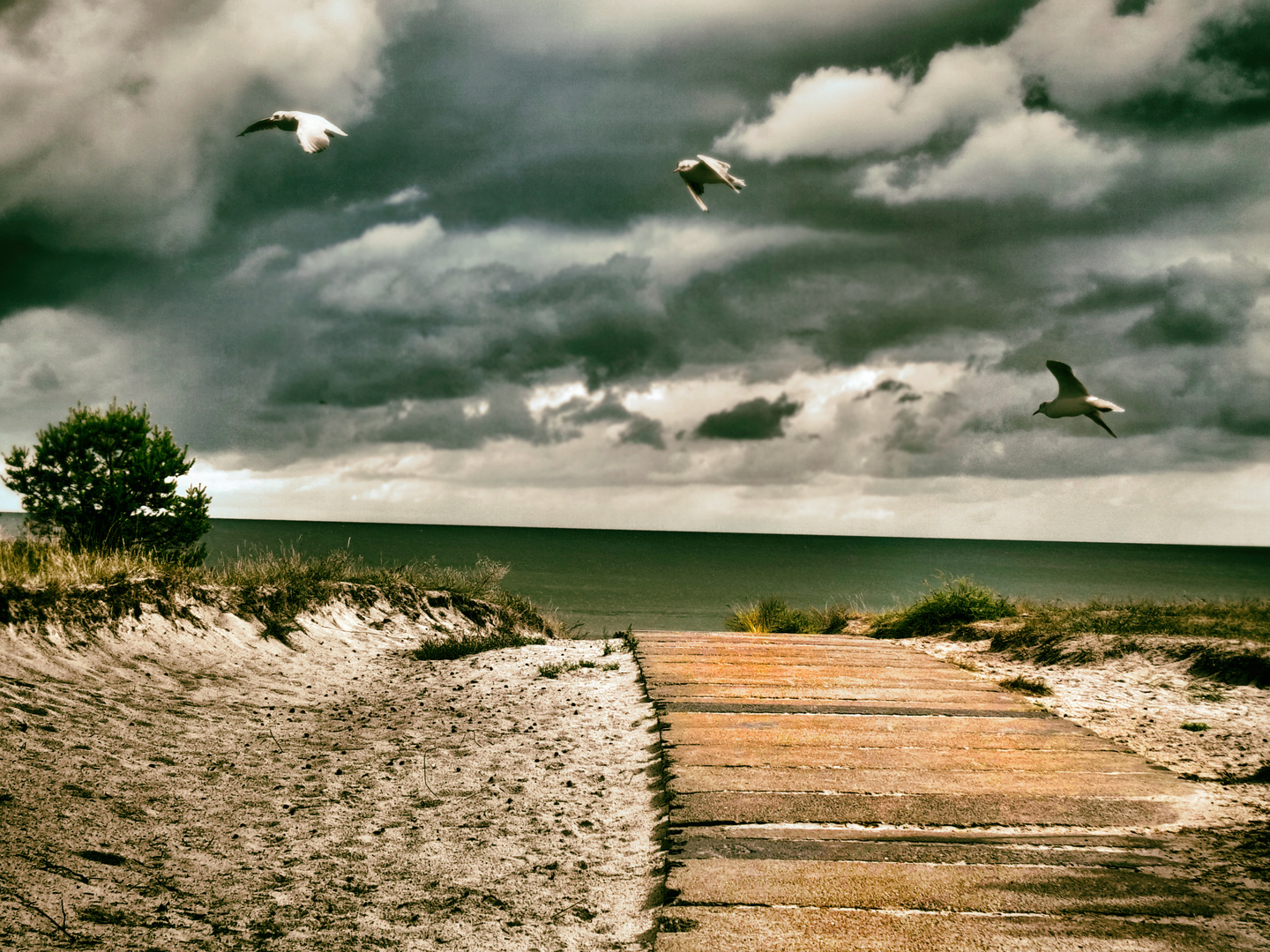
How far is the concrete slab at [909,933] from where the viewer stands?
2623mm

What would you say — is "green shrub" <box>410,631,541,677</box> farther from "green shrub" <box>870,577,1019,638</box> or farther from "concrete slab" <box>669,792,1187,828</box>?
"concrete slab" <box>669,792,1187,828</box>

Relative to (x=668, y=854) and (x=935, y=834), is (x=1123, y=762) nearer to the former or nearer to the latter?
(x=935, y=834)

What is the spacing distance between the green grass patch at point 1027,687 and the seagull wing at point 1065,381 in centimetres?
278

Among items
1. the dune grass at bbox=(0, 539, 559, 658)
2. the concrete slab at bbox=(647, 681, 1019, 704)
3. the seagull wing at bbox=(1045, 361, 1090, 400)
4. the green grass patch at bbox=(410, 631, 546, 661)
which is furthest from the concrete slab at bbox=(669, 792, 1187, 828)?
the dune grass at bbox=(0, 539, 559, 658)

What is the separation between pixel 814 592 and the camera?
47719 mm

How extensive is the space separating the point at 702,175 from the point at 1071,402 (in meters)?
2.57

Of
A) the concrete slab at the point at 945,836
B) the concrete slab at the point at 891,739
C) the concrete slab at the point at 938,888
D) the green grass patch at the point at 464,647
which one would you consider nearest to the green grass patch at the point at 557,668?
the green grass patch at the point at 464,647

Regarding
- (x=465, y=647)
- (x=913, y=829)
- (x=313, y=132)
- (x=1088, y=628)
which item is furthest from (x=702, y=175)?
(x=1088, y=628)

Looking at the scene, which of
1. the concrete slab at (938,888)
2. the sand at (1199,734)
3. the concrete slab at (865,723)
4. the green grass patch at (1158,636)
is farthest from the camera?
the green grass patch at (1158,636)

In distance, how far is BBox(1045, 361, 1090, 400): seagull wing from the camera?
4.61m

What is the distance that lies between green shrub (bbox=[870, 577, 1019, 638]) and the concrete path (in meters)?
4.23

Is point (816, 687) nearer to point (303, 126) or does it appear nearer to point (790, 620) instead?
point (303, 126)

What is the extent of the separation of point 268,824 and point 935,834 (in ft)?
11.5

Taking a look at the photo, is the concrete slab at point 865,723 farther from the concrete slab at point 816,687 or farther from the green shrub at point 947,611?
the green shrub at point 947,611
